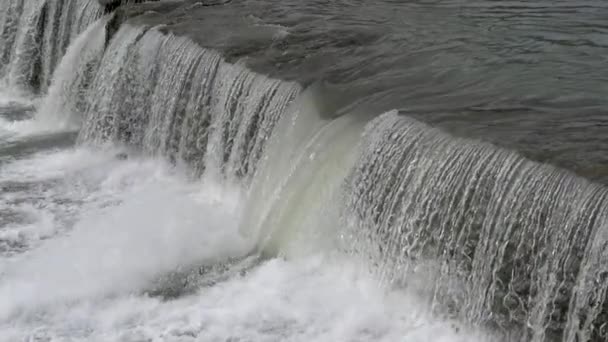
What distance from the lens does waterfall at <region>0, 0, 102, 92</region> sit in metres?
11.9

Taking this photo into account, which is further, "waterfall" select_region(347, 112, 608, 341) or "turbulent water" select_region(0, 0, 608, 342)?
"turbulent water" select_region(0, 0, 608, 342)

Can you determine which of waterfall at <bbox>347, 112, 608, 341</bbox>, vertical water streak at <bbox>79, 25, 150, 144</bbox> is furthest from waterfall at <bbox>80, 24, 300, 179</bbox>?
waterfall at <bbox>347, 112, 608, 341</bbox>

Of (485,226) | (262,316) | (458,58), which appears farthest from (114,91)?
(485,226)

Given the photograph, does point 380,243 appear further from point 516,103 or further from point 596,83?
point 596,83

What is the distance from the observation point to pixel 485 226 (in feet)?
19.3

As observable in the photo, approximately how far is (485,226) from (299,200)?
1.94 m

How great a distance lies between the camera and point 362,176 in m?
6.87

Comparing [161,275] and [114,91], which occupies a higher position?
[114,91]

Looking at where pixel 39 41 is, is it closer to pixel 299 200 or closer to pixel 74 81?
pixel 74 81

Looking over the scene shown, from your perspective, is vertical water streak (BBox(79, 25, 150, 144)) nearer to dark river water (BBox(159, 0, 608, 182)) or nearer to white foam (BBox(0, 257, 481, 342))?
dark river water (BBox(159, 0, 608, 182))

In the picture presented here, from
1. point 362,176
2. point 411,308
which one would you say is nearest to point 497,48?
point 362,176

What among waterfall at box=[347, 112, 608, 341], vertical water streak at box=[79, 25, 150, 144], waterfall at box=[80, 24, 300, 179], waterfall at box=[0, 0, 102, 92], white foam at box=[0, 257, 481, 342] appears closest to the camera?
waterfall at box=[347, 112, 608, 341]

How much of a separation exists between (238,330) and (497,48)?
13.5 feet

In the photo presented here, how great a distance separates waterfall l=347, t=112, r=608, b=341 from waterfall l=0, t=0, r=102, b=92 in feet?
20.7
